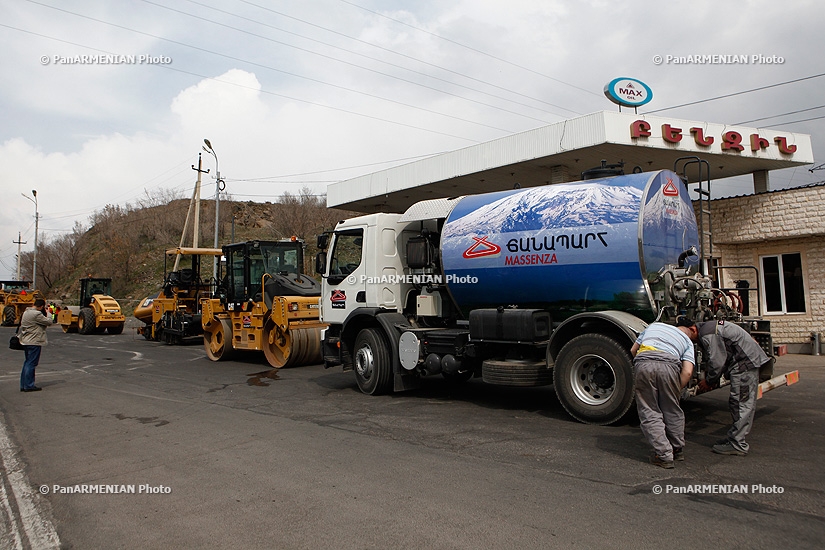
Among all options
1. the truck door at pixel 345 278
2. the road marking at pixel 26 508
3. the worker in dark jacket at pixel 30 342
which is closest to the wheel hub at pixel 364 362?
the truck door at pixel 345 278

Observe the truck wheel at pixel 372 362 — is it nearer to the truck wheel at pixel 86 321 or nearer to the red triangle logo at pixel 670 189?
the red triangle logo at pixel 670 189

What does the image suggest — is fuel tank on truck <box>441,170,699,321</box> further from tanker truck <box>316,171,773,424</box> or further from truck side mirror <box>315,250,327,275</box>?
truck side mirror <box>315,250,327,275</box>

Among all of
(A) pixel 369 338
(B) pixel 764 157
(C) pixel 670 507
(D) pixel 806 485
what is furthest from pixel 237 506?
(B) pixel 764 157

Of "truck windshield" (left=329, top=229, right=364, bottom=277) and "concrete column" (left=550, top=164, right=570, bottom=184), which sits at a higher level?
"concrete column" (left=550, top=164, right=570, bottom=184)

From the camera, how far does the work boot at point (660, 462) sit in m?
5.63

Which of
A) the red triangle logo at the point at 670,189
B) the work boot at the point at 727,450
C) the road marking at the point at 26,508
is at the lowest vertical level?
the road marking at the point at 26,508

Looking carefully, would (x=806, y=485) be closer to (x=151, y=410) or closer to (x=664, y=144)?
(x=151, y=410)

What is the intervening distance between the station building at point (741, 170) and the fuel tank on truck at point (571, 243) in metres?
8.06

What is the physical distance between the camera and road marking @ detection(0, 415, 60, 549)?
438 cm

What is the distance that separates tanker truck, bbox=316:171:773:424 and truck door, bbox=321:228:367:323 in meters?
0.05

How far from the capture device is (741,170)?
19750 millimetres

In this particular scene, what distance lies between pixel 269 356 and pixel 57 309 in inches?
845

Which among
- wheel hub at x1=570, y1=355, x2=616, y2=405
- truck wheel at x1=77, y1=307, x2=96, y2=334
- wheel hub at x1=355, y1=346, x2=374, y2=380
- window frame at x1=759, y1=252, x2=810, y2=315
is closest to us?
wheel hub at x1=570, y1=355, x2=616, y2=405

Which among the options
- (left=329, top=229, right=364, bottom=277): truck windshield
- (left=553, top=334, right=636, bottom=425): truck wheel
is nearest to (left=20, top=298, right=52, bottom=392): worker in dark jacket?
(left=329, top=229, right=364, bottom=277): truck windshield
